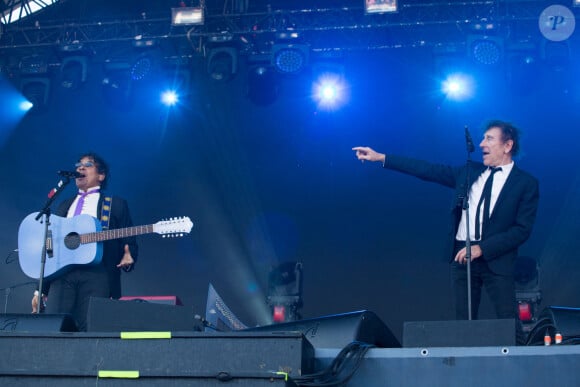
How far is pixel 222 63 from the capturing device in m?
8.40

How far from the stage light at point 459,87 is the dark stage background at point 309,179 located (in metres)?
0.10

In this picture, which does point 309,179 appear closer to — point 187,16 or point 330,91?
point 330,91

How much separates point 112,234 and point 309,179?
3867 millimetres

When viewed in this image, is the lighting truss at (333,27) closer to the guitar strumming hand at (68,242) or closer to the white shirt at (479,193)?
the guitar strumming hand at (68,242)

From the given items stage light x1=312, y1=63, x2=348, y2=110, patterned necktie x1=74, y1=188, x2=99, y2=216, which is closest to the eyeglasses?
patterned necktie x1=74, y1=188, x2=99, y2=216

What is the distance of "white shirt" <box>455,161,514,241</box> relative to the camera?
14.0ft

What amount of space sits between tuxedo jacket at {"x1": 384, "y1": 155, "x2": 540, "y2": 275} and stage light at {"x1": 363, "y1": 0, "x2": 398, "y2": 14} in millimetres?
3642

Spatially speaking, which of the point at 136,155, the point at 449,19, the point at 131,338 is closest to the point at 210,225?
the point at 136,155

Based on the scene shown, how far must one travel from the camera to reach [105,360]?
87.0 inches

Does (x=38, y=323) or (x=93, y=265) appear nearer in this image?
(x=38, y=323)

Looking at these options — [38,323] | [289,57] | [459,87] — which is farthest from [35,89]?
[38,323]

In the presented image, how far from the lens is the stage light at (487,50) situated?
25.7 ft

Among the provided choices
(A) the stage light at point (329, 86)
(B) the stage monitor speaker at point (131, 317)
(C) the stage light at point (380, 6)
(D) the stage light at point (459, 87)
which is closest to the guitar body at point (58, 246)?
(B) the stage monitor speaker at point (131, 317)

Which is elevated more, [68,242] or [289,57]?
[289,57]
